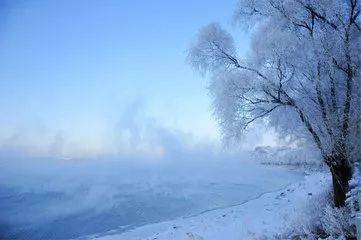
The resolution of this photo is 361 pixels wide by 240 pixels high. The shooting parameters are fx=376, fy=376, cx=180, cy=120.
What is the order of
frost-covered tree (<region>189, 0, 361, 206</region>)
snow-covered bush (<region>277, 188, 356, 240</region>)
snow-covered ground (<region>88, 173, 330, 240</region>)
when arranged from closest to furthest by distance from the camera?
snow-covered bush (<region>277, 188, 356, 240</region>)
frost-covered tree (<region>189, 0, 361, 206</region>)
snow-covered ground (<region>88, 173, 330, 240</region>)

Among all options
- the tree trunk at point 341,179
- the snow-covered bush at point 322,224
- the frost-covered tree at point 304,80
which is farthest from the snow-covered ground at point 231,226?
the frost-covered tree at point 304,80

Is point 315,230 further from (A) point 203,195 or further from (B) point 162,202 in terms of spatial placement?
(A) point 203,195

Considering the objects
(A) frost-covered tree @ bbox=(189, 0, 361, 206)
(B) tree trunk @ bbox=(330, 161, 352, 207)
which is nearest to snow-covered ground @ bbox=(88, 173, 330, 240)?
(B) tree trunk @ bbox=(330, 161, 352, 207)

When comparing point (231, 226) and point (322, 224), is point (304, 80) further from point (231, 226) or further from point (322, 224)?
point (231, 226)

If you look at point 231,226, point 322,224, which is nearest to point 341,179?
point 322,224

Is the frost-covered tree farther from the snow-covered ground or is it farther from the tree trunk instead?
the snow-covered ground

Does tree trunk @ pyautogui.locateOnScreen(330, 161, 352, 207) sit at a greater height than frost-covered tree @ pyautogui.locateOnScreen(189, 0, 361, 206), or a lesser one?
lesser

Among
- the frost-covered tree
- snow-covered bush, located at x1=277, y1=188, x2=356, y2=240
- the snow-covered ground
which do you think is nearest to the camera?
snow-covered bush, located at x1=277, y1=188, x2=356, y2=240

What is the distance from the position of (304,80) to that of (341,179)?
3809 millimetres

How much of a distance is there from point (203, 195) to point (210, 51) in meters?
30.3

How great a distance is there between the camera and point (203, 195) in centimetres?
4288

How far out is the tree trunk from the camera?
13.5 meters

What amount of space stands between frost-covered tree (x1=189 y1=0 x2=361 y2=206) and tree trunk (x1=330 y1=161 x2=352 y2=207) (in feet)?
0.11

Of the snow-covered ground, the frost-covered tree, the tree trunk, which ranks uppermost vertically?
the frost-covered tree
